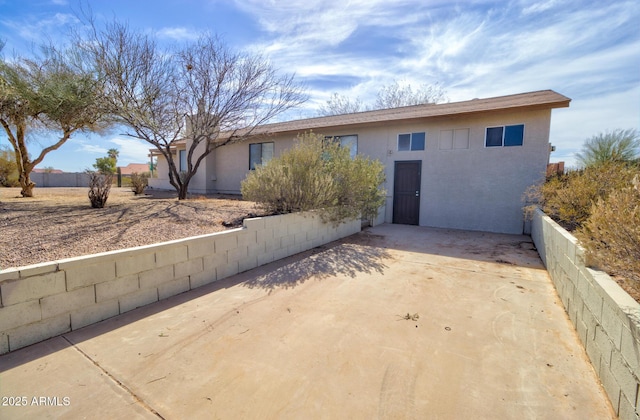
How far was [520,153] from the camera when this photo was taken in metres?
7.94

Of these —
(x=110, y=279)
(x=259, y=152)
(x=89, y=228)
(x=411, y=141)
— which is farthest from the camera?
(x=259, y=152)

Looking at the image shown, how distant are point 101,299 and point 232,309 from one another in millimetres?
1335

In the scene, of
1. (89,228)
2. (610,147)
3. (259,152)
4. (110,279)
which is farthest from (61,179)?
(610,147)

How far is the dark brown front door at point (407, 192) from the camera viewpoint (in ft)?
31.3

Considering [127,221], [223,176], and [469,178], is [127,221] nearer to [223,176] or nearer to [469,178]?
[469,178]

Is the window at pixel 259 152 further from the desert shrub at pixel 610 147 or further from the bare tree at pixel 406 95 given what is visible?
the bare tree at pixel 406 95

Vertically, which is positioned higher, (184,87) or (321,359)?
(184,87)

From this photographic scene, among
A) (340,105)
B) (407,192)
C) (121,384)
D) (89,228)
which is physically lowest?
(121,384)

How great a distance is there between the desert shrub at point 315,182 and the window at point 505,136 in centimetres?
369

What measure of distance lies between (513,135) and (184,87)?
9.67m

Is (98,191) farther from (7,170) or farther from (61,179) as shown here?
(61,179)

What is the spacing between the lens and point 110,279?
316 centimetres

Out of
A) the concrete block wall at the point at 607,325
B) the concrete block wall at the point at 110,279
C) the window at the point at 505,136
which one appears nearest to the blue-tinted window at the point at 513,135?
the window at the point at 505,136

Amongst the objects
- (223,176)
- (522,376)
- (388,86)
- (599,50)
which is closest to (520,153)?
(599,50)
